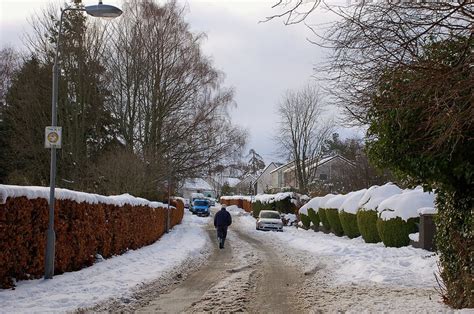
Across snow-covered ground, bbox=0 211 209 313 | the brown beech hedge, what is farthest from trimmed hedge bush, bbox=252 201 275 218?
snow-covered ground, bbox=0 211 209 313

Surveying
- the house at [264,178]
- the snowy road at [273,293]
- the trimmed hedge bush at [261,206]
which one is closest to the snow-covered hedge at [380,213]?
the snowy road at [273,293]

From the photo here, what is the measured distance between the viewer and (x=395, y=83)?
5.85 metres

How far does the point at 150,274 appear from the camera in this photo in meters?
12.8

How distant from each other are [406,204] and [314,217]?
46.9 ft

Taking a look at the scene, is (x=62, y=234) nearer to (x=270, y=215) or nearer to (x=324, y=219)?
(x=324, y=219)

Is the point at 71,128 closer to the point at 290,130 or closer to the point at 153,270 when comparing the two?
the point at 153,270

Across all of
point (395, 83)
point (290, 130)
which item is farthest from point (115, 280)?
point (290, 130)

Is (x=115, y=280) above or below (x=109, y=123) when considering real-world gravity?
below

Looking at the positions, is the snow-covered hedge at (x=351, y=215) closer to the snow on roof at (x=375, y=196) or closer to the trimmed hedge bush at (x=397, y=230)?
the snow on roof at (x=375, y=196)

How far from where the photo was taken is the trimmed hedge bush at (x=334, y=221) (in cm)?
2720

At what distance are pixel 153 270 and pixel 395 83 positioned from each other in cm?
952

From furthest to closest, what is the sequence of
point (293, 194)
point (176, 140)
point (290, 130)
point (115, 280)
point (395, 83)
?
point (290, 130) → point (293, 194) → point (176, 140) → point (115, 280) → point (395, 83)

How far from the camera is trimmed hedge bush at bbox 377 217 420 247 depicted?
1823 cm

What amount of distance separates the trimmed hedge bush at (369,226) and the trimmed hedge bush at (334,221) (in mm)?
5072
